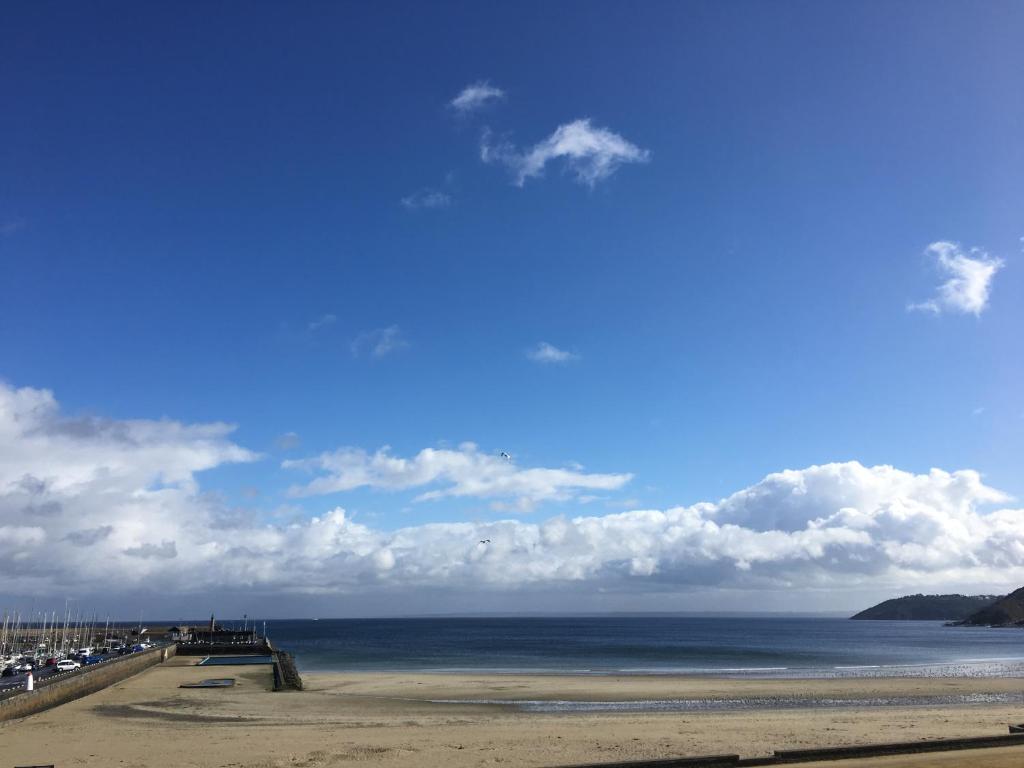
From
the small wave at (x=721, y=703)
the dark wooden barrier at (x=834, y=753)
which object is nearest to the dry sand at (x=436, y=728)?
the dark wooden barrier at (x=834, y=753)

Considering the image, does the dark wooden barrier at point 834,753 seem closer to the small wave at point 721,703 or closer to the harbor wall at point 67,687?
the small wave at point 721,703

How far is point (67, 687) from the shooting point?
41.2 metres

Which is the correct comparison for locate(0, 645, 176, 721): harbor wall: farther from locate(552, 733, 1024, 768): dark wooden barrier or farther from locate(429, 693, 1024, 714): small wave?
locate(552, 733, 1024, 768): dark wooden barrier

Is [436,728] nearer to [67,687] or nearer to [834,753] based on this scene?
[834,753]

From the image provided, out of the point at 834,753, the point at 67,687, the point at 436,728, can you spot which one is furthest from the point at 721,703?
the point at 67,687

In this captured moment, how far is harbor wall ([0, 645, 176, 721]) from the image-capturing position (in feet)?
110

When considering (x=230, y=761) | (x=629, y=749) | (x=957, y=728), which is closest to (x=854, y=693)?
(x=957, y=728)

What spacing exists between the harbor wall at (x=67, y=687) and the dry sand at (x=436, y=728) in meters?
0.87

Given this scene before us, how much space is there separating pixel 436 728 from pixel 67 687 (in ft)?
80.1

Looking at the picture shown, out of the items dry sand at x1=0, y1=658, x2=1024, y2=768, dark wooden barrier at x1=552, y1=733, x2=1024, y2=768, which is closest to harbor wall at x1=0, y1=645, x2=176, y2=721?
dry sand at x1=0, y1=658, x2=1024, y2=768

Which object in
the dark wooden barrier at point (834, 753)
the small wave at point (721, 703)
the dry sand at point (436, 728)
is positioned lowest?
the small wave at point (721, 703)

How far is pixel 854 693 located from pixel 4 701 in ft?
157

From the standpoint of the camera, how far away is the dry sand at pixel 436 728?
80.0 ft

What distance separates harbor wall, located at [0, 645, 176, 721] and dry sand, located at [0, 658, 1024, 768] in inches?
34.3
